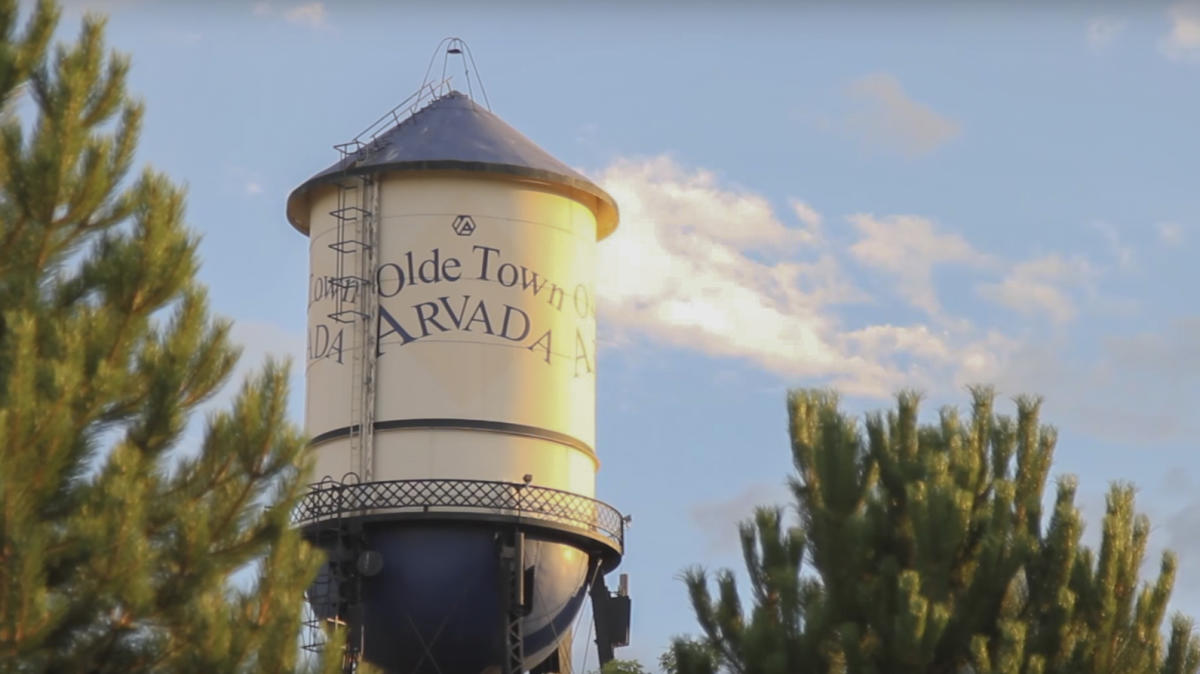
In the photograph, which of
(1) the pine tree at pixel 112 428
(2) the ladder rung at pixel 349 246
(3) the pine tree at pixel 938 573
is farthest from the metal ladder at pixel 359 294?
(1) the pine tree at pixel 112 428

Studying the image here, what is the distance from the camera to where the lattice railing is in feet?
87.7

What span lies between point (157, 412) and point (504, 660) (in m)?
12.1

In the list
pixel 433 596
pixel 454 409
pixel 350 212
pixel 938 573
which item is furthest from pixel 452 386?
pixel 938 573

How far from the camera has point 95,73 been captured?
1603 cm

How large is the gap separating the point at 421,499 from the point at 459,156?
179 inches

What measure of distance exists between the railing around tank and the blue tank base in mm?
215

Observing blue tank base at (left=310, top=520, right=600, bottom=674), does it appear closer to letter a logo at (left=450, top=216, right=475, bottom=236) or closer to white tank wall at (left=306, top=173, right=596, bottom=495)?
white tank wall at (left=306, top=173, right=596, bottom=495)

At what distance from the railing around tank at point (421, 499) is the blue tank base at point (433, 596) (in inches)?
8.5

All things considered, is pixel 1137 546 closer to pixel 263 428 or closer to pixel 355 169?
pixel 263 428

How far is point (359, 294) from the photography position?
27688 mm

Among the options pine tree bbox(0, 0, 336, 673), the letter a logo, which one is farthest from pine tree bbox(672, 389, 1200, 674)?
the letter a logo

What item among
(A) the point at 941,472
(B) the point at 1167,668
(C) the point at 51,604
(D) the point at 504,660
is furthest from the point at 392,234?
(C) the point at 51,604

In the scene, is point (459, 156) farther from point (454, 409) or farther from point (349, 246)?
point (454, 409)

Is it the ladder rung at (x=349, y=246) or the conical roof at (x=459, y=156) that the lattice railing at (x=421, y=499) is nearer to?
the ladder rung at (x=349, y=246)
